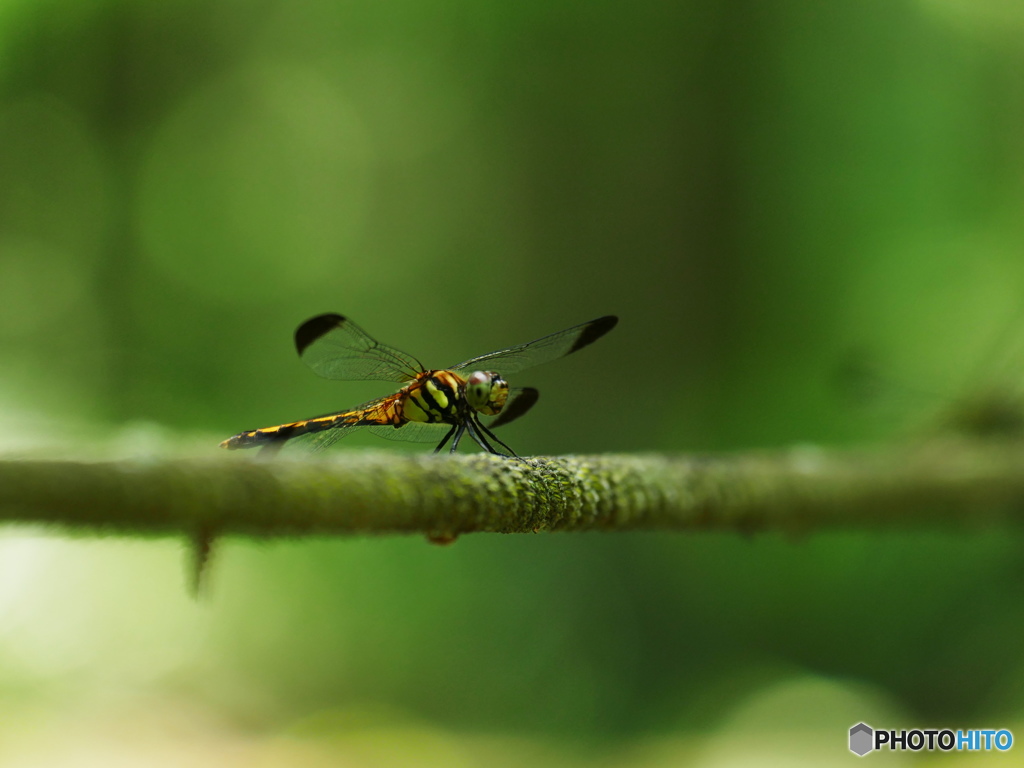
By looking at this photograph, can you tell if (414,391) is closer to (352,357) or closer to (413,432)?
(413,432)

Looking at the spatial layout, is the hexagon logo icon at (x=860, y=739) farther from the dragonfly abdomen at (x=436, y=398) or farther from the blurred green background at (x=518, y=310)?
the dragonfly abdomen at (x=436, y=398)

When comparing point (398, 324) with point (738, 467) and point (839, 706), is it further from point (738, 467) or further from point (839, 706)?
point (738, 467)

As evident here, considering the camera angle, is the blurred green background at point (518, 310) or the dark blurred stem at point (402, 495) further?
the blurred green background at point (518, 310)

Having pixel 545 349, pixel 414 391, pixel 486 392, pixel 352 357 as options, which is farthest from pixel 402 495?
pixel 352 357

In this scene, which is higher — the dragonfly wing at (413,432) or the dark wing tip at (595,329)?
the dark wing tip at (595,329)

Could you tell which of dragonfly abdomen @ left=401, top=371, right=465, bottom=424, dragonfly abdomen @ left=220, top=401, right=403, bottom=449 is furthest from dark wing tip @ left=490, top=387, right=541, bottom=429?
dragonfly abdomen @ left=220, top=401, right=403, bottom=449

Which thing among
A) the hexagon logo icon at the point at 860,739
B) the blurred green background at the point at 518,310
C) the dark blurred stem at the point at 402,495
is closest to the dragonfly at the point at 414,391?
the dark blurred stem at the point at 402,495
